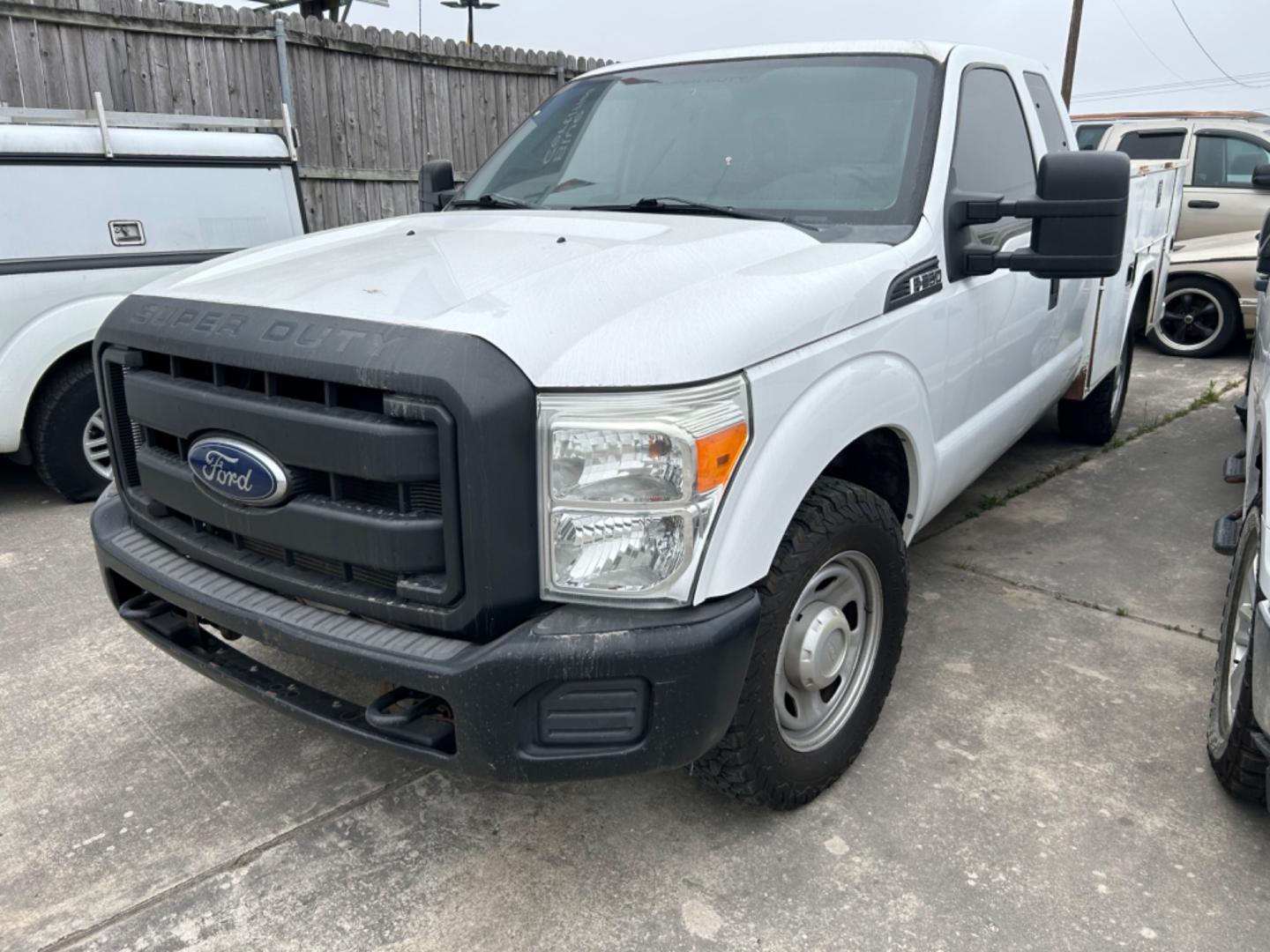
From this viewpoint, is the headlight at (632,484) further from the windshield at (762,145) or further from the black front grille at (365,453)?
the windshield at (762,145)

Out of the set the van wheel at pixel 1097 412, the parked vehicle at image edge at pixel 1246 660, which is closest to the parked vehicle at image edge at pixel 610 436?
the parked vehicle at image edge at pixel 1246 660

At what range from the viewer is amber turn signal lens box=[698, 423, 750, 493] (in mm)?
2039

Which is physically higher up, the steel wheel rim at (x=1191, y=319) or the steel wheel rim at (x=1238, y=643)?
the steel wheel rim at (x=1238, y=643)

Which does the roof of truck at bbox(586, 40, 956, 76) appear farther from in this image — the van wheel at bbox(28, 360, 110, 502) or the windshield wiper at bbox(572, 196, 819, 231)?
the van wheel at bbox(28, 360, 110, 502)

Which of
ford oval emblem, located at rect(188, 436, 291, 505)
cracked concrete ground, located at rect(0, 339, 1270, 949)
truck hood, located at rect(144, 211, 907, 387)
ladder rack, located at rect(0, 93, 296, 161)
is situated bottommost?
cracked concrete ground, located at rect(0, 339, 1270, 949)

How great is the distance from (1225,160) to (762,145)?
774cm

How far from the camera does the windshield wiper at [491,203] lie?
353 cm

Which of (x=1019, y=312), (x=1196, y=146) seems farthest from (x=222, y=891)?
(x=1196, y=146)

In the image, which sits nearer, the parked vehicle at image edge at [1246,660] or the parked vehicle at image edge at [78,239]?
the parked vehicle at image edge at [1246,660]

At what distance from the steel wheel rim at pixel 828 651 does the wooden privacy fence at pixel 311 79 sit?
22.1ft

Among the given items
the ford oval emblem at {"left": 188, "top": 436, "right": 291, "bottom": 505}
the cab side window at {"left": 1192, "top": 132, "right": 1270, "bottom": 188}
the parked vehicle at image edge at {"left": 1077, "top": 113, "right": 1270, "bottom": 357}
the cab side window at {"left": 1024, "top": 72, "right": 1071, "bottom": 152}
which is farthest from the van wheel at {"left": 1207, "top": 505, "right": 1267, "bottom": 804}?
the cab side window at {"left": 1192, "top": 132, "right": 1270, "bottom": 188}

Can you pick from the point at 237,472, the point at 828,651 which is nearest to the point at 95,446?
the point at 237,472

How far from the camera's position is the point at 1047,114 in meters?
4.38

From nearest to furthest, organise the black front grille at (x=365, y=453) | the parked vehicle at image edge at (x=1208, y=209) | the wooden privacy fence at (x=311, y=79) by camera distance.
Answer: the black front grille at (x=365, y=453), the wooden privacy fence at (x=311, y=79), the parked vehicle at image edge at (x=1208, y=209)
